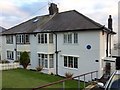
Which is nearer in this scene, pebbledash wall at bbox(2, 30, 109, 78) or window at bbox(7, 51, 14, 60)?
pebbledash wall at bbox(2, 30, 109, 78)

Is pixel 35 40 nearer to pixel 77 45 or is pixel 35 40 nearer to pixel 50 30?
pixel 50 30

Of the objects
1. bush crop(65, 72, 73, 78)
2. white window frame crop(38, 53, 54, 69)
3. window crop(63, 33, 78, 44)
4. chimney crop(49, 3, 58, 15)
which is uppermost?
chimney crop(49, 3, 58, 15)

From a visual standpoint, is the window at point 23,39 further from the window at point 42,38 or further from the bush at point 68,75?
the bush at point 68,75

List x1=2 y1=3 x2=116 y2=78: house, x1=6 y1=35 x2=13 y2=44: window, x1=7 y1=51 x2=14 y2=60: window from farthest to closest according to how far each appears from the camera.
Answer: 1. x1=7 y1=51 x2=14 y2=60: window
2. x1=6 y1=35 x2=13 y2=44: window
3. x1=2 y1=3 x2=116 y2=78: house

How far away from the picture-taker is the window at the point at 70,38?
70.7 feet

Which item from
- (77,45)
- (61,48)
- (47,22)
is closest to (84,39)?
(77,45)

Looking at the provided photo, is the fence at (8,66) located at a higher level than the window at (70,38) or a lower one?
lower

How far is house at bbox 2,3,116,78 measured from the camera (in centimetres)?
1942

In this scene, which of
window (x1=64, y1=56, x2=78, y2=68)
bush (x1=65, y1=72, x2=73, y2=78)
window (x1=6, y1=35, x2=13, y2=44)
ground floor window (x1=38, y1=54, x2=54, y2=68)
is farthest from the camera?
window (x1=6, y1=35, x2=13, y2=44)

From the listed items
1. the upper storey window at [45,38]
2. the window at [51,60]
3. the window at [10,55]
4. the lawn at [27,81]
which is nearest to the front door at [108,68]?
the lawn at [27,81]

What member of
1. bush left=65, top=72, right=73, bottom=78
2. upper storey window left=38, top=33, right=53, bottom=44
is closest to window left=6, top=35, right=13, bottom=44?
upper storey window left=38, top=33, right=53, bottom=44

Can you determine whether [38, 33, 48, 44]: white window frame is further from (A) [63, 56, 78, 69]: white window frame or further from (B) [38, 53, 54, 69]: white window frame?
(A) [63, 56, 78, 69]: white window frame

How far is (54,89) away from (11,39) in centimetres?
2267

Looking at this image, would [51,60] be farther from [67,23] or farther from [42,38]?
[67,23]
